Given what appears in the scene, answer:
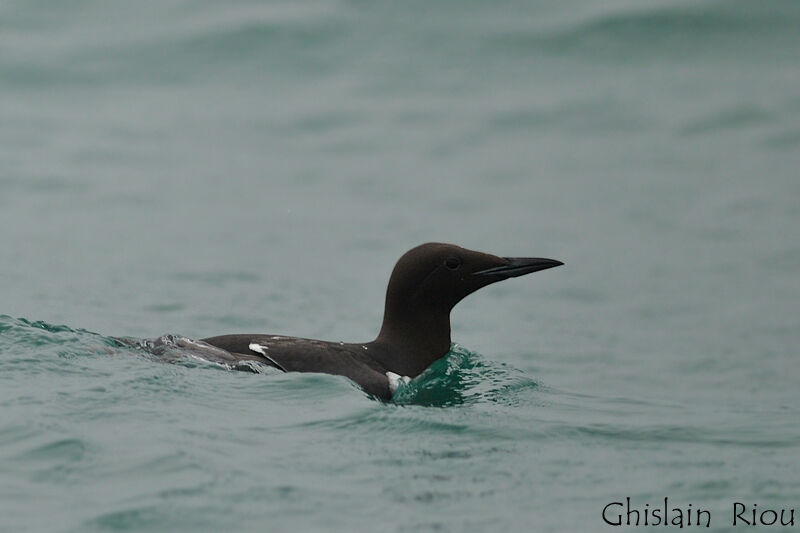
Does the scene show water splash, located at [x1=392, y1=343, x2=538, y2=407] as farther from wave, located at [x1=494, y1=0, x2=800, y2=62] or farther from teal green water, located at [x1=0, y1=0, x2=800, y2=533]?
wave, located at [x1=494, y1=0, x2=800, y2=62]

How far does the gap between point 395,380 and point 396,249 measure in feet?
15.0

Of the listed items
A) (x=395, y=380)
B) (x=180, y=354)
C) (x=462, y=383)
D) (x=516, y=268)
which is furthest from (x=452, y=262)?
(x=180, y=354)

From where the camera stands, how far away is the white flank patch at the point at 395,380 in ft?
23.9

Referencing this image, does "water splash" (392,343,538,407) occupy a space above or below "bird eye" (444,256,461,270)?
below

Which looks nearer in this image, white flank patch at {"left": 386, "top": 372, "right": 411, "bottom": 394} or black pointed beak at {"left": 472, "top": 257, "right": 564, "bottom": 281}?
white flank patch at {"left": 386, "top": 372, "right": 411, "bottom": 394}

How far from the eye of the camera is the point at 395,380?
7387 mm

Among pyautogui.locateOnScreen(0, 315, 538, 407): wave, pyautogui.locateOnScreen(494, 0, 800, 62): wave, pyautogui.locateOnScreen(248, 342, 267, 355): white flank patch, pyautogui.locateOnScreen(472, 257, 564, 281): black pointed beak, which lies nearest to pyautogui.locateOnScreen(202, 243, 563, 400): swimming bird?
pyautogui.locateOnScreen(472, 257, 564, 281): black pointed beak

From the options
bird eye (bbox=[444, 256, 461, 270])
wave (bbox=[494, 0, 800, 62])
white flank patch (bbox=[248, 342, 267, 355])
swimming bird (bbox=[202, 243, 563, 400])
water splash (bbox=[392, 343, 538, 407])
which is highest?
wave (bbox=[494, 0, 800, 62])

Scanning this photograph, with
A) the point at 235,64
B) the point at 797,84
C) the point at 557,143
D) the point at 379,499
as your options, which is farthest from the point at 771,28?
the point at 379,499

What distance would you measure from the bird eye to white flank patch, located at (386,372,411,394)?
0.69 metres

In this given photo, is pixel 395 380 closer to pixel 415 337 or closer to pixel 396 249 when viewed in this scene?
pixel 415 337

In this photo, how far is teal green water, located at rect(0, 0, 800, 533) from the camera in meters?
5.42

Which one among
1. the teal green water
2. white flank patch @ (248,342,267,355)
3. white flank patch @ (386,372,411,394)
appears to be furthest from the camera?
white flank patch @ (386,372,411,394)

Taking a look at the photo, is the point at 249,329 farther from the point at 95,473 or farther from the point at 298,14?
the point at 298,14
